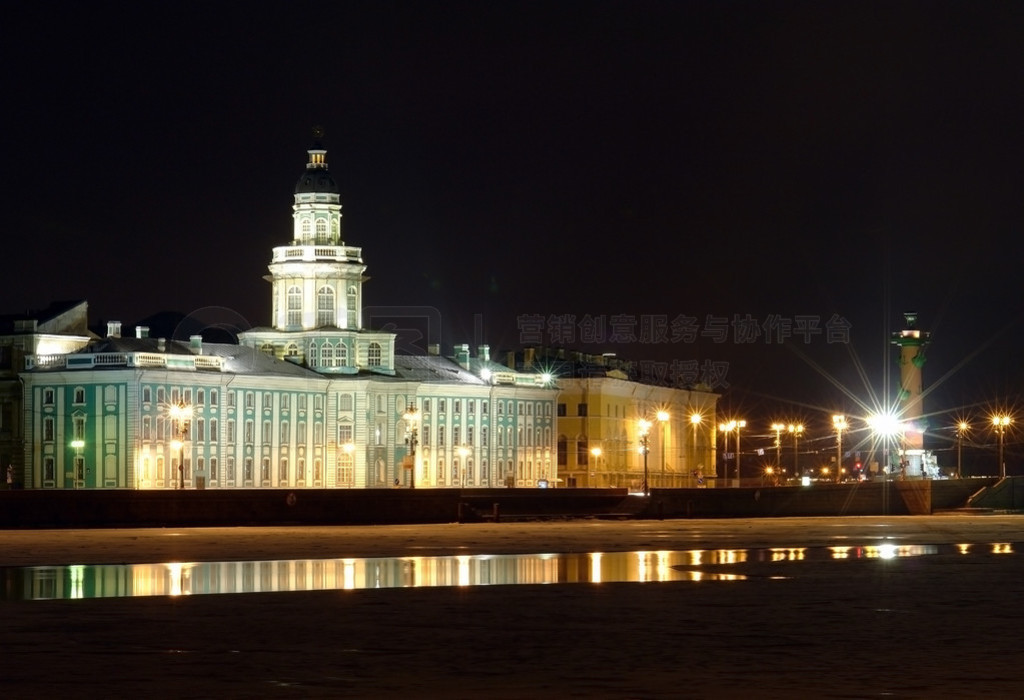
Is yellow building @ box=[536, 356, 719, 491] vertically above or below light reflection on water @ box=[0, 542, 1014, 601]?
above

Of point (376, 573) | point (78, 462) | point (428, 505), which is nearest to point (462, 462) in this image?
Result: point (78, 462)

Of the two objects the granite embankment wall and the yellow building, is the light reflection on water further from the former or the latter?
the yellow building

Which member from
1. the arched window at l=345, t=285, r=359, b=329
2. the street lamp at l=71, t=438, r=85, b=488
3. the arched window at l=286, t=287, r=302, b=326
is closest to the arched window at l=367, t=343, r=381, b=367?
the arched window at l=345, t=285, r=359, b=329

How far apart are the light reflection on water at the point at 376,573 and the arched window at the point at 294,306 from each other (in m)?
83.8

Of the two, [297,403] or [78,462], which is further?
[297,403]

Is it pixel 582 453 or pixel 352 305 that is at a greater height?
pixel 352 305

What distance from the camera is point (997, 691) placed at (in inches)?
757

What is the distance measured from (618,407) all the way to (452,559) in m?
111

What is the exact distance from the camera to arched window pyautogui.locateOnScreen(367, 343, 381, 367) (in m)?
128

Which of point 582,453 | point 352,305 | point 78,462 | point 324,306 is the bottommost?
point 78,462

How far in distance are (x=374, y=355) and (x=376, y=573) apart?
93.0 m

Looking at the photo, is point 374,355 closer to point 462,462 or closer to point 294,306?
point 294,306

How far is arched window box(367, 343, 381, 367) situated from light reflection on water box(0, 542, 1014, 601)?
84525 millimetres

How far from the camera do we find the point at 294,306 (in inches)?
4980
